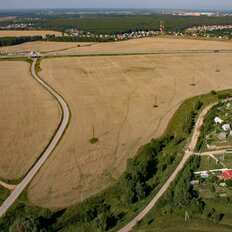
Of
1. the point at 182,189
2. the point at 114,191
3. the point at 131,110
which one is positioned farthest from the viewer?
the point at 131,110

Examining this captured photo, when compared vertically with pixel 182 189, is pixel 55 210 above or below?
below

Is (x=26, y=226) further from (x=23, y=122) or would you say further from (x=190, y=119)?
(x=190, y=119)

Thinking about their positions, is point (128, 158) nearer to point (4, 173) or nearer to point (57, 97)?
point (4, 173)

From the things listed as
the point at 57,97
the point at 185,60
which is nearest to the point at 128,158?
the point at 57,97

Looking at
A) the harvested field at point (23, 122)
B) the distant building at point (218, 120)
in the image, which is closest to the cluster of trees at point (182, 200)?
the harvested field at point (23, 122)

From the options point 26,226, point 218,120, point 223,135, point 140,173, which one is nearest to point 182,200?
point 140,173

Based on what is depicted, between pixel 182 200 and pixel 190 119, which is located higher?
pixel 190 119

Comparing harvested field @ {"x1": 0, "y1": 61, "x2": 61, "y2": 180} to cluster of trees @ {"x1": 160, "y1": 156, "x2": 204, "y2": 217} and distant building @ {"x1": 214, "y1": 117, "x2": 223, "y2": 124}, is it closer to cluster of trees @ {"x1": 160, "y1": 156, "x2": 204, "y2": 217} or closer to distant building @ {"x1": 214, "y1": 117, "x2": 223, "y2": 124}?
cluster of trees @ {"x1": 160, "y1": 156, "x2": 204, "y2": 217}

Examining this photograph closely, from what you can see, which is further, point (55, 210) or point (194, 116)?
point (194, 116)

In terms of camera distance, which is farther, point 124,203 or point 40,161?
point 40,161
